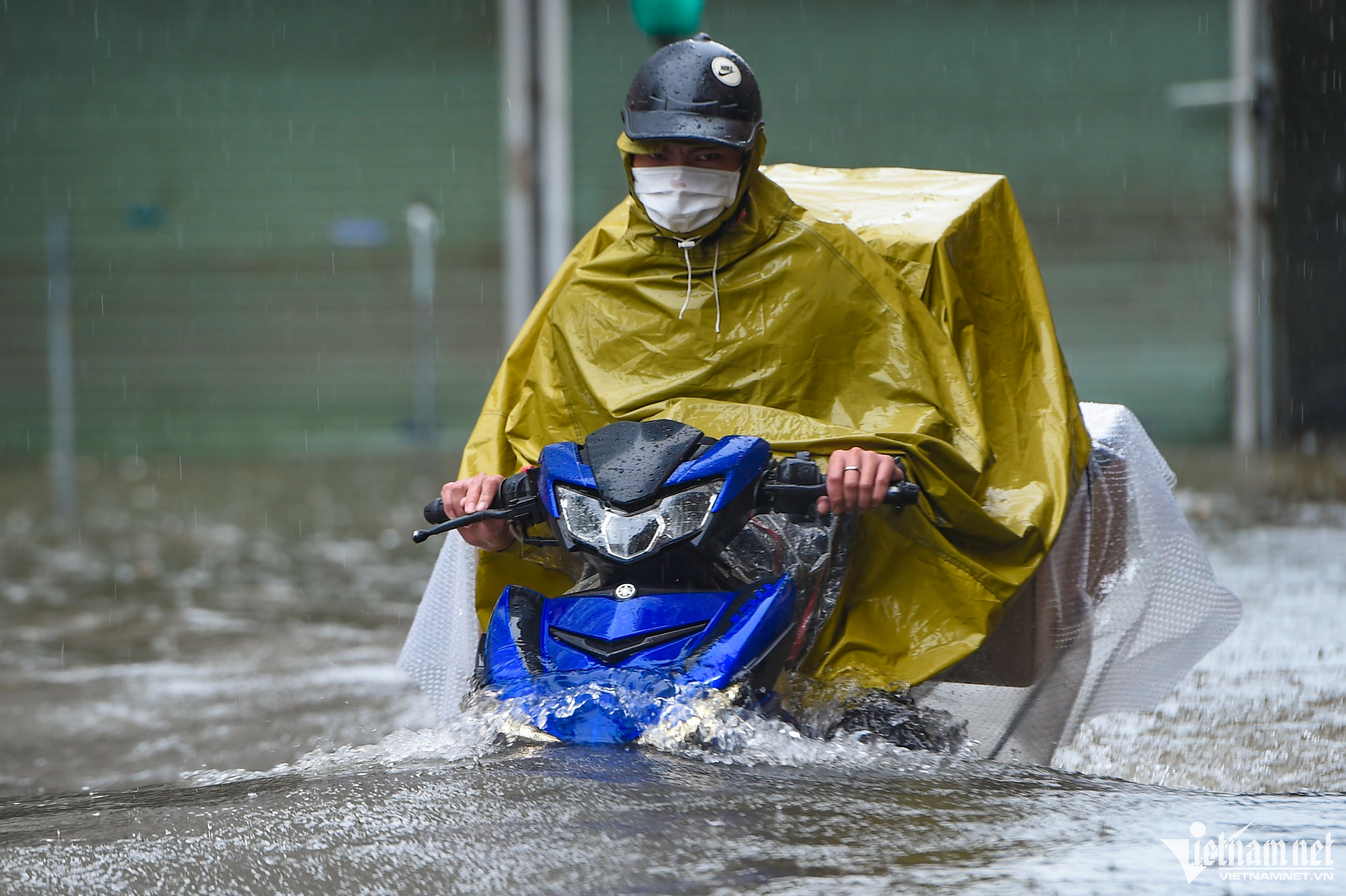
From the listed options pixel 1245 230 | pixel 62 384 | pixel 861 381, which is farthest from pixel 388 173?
pixel 861 381

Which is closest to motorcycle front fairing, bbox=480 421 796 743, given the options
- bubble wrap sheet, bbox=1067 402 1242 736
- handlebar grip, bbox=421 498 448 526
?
handlebar grip, bbox=421 498 448 526

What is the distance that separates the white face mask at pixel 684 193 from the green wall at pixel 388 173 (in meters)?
8.97

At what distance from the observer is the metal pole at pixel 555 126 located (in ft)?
40.3

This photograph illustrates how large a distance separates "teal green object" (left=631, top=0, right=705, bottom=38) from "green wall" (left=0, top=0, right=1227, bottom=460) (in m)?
6.67

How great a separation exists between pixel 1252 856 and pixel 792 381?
1.35m

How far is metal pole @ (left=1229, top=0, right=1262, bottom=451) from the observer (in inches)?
456

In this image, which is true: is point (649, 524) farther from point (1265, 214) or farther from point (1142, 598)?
point (1265, 214)

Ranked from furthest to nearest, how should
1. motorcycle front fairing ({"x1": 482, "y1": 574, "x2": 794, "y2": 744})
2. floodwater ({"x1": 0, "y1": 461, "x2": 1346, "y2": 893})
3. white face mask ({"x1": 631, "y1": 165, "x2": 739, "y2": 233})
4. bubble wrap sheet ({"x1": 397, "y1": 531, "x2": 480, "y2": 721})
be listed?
bubble wrap sheet ({"x1": 397, "y1": 531, "x2": 480, "y2": 721}) < white face mask ({"x1": 631, "y1": 165, "x2": 739, "y2": 233}) < motorcycle front fairing ({"x1": 482, "y1": 574, "x2": 794, "y2": 744}) < floodwater ({"x1": 0, "y1": 461, "x2": 1346, "y2": 893})

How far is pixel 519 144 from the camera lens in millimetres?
12312

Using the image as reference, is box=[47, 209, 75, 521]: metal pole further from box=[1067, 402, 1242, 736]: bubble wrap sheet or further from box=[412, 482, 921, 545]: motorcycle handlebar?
box=[1067, 402, 1242, 736]: bubble wrap sheet

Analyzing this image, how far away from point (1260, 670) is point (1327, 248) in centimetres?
859

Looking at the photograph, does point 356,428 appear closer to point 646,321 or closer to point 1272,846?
point 646,321

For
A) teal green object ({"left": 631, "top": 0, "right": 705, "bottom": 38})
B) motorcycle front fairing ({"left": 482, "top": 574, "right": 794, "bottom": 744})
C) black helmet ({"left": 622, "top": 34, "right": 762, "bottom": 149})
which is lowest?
motorcycle front fairing ({"left": 482, "top": 574, "right": 794, "bottom": 744})

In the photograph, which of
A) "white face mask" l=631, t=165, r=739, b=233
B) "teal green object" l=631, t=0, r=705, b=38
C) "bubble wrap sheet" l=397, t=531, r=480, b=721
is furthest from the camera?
"teal green object" l=631, t=0, r=705, b=38
